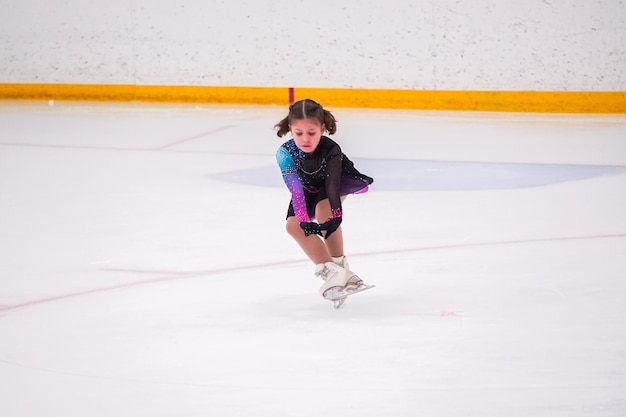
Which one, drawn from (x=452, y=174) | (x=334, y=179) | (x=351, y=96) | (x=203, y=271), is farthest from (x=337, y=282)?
(x=351, y=96)

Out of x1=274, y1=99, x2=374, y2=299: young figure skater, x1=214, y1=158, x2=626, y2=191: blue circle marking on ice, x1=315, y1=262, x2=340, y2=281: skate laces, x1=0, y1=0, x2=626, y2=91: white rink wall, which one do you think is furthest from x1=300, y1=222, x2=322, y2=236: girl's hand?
x1=0, y1=0, x2=626, y2=91: white rink wall

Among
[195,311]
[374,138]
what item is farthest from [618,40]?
[195,311]

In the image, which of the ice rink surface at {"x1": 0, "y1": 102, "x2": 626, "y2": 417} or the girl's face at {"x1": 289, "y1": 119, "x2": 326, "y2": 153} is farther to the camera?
the girl's face at {"x1": 289, "y1": 119, "x2": 326, "y2": 153}

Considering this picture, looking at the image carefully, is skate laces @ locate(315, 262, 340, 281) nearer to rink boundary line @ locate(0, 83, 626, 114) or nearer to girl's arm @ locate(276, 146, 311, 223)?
girl's arm @ locate(276, 146, 311, 223)

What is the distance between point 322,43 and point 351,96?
0.47 meters

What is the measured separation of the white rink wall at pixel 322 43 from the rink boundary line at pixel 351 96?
5cm

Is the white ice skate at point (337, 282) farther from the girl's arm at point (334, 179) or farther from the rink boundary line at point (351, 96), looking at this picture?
the rink boundary line at point (351, 96)

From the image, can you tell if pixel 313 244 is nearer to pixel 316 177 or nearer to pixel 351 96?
pixel 316 177

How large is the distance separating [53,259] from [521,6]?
5.02 m

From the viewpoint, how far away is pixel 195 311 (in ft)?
12.0

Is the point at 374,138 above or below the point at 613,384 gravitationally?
below

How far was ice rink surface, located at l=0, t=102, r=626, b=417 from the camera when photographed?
2855 millimetres

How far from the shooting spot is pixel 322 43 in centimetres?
909

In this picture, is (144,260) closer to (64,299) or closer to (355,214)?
(64,299)
